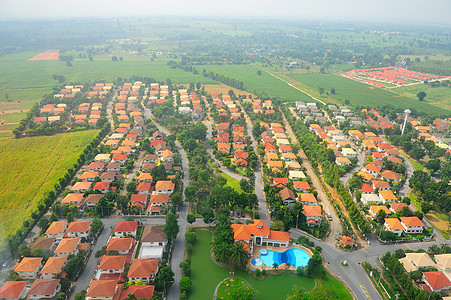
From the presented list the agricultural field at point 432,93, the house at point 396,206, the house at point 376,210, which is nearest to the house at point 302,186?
the house at point 376,210

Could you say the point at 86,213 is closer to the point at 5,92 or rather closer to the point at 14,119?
the point at 14,119

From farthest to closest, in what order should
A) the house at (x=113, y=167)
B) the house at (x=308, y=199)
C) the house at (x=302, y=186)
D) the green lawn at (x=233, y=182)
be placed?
1. the house at (x=113, y=167)
2. the green lawn at (x=233, y=182)
3. the house at (x=302, y=186)
4. the house at (x=308, y=199)

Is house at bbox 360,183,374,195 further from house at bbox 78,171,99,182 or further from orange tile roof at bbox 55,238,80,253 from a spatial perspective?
house at bbox 78,171,99,182

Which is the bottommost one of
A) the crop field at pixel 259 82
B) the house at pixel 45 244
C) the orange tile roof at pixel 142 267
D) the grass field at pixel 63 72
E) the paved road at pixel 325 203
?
the paved road at pixel 325 203

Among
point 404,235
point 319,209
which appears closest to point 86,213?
point 319,209

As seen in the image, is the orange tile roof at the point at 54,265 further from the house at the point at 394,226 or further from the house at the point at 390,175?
the house at the point at 390,175

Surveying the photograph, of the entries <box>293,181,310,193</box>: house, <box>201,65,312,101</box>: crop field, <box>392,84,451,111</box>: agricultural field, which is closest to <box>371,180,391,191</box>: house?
<box>293,181,310,193</box>: house

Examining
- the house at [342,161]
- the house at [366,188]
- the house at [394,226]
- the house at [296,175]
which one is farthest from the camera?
the house at [342,161]
